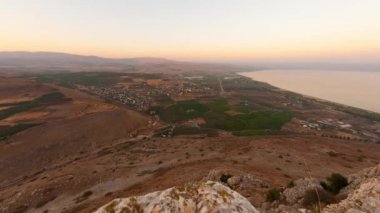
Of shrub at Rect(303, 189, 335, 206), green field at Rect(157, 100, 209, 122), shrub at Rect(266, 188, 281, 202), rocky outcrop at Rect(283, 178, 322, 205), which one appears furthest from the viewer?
green field at Rect(157, 100, 209, 122)

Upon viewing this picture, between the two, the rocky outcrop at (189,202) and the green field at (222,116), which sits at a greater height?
the rocky outcrop at (189,202)

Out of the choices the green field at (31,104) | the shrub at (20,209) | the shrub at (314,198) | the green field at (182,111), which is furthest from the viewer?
the green field at (182,111)

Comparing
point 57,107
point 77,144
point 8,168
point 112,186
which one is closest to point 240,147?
point 112,186

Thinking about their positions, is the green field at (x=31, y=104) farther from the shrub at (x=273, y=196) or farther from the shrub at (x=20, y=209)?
the shrub at (x=273, y=196)


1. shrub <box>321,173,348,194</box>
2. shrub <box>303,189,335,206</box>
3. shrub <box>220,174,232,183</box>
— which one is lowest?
shrub <box>220,174,232,183</box>

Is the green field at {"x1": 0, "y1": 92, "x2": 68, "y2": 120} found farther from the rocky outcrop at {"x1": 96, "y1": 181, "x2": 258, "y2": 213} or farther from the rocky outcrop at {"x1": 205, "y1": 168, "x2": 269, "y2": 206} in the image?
the rocky outcrop at {"x1": 96, "y1": 181, "x2": 258, "y2": 213}

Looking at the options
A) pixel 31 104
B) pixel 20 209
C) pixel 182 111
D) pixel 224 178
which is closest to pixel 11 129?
pixel 31 104

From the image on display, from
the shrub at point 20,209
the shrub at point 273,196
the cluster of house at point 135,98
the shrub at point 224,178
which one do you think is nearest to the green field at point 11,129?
the cluster of house at point 135,98

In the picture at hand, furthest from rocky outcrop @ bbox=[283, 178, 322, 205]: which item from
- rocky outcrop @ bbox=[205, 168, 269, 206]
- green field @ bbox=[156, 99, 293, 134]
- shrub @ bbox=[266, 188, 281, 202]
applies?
green field @ bbox=[156, 99, 293, 134]

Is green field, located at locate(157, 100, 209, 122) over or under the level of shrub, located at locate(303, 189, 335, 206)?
under
